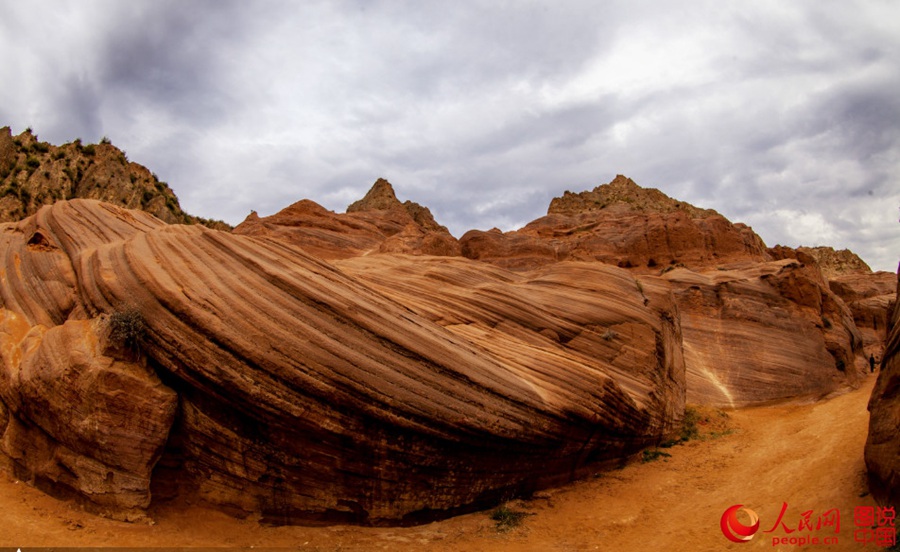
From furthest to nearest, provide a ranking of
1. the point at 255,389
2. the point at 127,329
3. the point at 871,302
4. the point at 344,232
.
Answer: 1. the point at 871,302
2. the point at 344,232
3. the point at 127,329
4. the point at 255,389

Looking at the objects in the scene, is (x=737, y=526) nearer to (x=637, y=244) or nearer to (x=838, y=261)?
(x=637, y=244)

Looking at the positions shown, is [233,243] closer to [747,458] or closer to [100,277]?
[100,277]

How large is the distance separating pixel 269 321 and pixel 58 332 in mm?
3948

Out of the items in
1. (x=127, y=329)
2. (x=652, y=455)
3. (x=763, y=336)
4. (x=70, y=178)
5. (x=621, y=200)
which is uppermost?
(x=621, y=200)

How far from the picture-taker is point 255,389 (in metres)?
8.54

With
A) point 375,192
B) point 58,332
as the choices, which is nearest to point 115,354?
point 58,332

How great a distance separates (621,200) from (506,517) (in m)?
52.8

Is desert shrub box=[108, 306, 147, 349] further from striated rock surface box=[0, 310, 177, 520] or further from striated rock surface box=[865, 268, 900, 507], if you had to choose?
striated rock surface box=[865, 268, 900, 507]

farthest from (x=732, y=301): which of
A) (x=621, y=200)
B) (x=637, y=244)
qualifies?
(x=621, y=200)

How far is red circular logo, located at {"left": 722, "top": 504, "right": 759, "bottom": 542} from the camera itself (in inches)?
364

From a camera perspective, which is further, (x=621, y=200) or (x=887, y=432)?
(x=621, y=200)

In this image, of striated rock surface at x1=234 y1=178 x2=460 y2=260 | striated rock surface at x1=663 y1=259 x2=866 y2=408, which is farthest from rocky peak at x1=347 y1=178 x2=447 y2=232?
striated rock surface at x1=663 y1=259 x2=866 y2=408

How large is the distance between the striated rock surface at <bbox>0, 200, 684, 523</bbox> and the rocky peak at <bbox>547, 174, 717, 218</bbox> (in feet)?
149

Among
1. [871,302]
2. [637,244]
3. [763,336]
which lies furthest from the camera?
[871,302]
